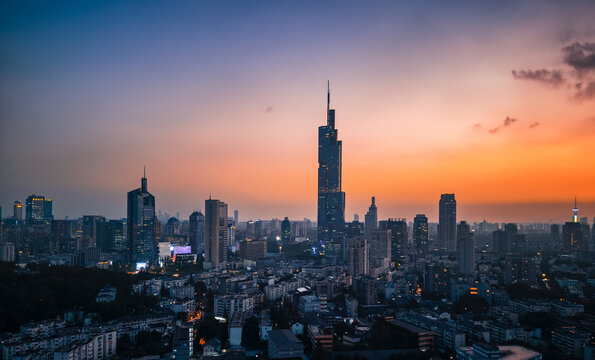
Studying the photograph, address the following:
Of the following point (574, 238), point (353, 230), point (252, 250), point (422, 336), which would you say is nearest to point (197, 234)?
point (252, 250)

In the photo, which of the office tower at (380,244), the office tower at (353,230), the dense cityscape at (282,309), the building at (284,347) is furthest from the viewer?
the office tower at (353,230)

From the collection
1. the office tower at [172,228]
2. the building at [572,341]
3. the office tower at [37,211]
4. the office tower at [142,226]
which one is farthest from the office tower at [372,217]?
the building at [572,341]

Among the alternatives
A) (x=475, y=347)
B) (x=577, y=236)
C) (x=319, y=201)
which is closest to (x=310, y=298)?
(x=475, y=347)

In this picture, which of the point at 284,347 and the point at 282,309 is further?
the point at 282,309

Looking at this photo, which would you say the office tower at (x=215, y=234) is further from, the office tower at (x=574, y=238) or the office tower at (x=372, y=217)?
the office tower at (x=574, y=238)

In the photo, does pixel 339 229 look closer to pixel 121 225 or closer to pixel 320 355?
pixel 121 225

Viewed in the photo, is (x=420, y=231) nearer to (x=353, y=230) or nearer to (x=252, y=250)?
(x=353, y=230)
